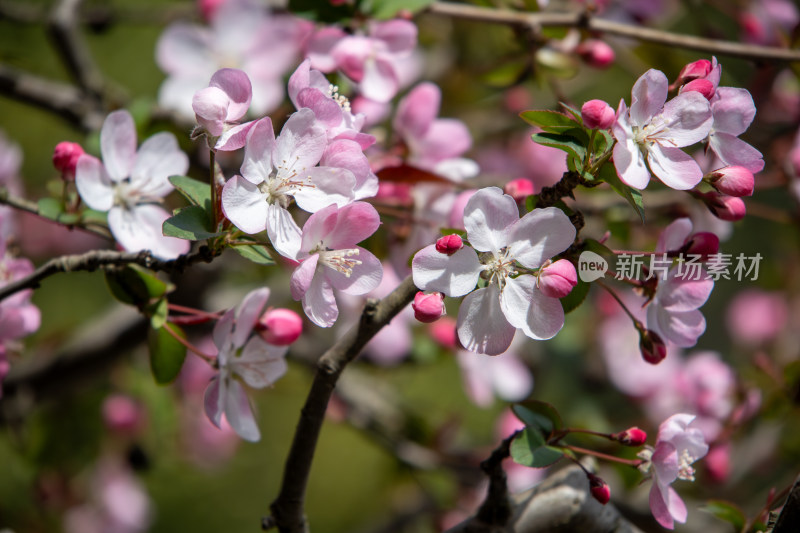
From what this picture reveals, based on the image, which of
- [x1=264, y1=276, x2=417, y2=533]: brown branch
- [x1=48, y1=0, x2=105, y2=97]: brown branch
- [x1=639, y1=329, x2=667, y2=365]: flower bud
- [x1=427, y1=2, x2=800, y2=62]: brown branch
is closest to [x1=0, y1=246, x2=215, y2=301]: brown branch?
[x1=264, y1=276, x2=417, y2=533]: brown branch

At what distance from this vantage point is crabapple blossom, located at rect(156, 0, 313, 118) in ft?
3.28

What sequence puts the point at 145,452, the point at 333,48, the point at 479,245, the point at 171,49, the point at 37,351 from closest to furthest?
the point at 479,245
the point at 333,48
the point at 171,49
the point at 37,351
the point at 145,452

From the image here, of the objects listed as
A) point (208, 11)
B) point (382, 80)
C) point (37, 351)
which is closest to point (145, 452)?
point (37, 351)

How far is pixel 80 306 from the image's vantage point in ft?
7.09

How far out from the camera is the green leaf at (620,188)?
0.50 m

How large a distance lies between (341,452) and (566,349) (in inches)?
37.9

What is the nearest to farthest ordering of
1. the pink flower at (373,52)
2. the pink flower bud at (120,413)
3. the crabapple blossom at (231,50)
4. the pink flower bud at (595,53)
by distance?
the pink flower at (373,52) → the pink flower bud at (595,53) → the crabapple blossom at (231,50) → the pink flower bud at (120,413)

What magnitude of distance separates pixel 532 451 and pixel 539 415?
0.14ft

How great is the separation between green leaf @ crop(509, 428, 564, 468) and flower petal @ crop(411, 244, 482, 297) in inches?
5.3

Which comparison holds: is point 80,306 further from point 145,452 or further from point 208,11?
point 208,11

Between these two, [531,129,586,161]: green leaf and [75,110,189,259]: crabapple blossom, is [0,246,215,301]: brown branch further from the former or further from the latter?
[531,129,586,161]: green leaf

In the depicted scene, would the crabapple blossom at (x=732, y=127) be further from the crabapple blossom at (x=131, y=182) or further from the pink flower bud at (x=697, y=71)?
the crabapple blossom at (x=131, y=182)

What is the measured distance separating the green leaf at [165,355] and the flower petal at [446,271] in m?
0.26

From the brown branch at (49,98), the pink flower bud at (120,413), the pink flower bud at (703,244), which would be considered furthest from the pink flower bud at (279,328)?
the pink flower bud at (120,413)
